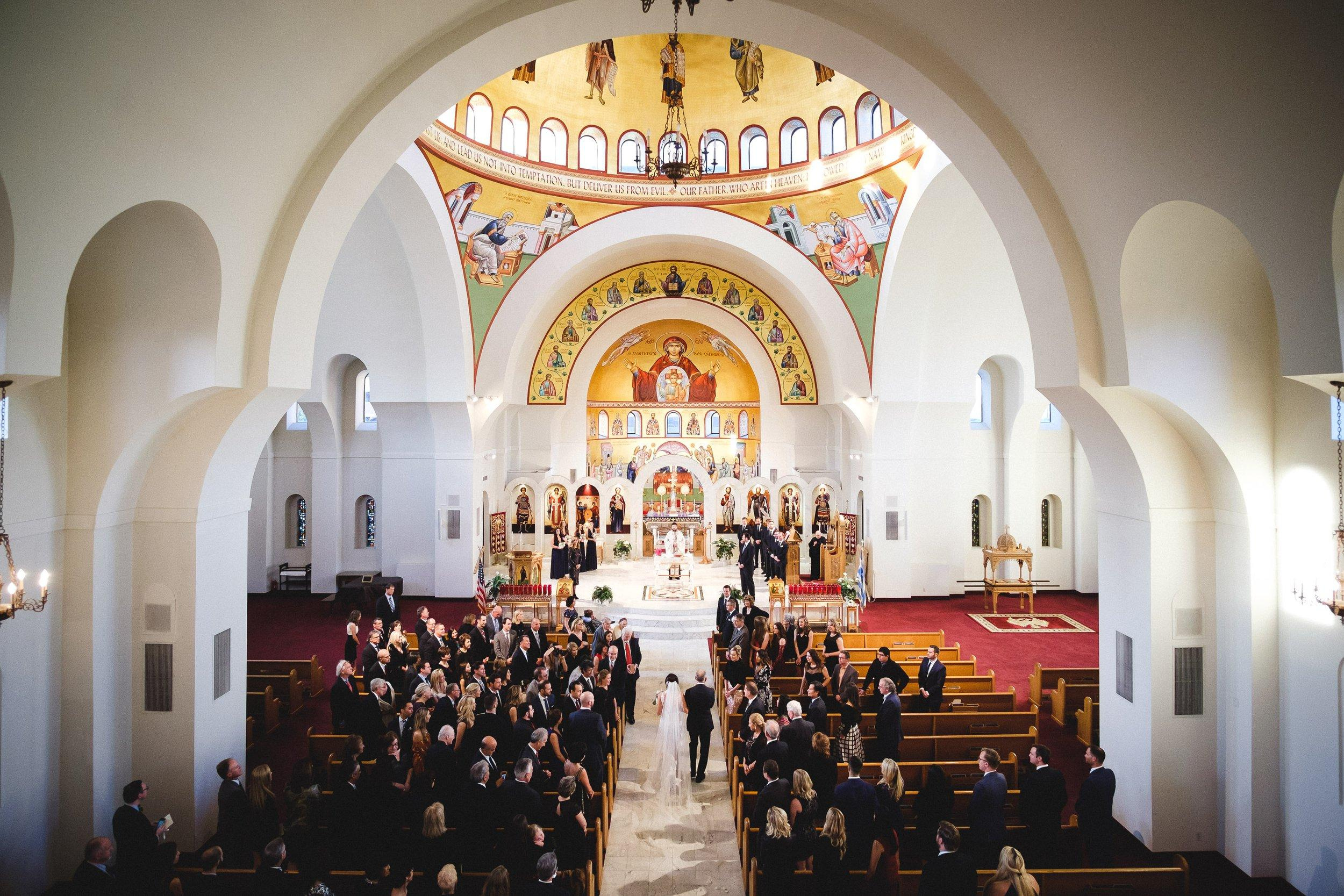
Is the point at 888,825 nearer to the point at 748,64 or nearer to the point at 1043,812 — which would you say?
the point at 1043,812

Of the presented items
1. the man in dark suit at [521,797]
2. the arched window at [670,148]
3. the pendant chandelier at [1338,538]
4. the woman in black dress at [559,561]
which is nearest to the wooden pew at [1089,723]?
the pendant chandelier at [1338,538]

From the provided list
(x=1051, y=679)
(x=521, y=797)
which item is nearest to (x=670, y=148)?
(x=1051, y=679)

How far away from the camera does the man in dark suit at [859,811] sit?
21.2ft

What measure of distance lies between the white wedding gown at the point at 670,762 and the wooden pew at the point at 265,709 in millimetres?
5453

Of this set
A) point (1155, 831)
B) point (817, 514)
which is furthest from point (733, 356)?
A: point (1155, 831)

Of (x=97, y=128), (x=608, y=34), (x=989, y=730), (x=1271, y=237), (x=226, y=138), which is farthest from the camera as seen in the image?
(x=989, y=730)

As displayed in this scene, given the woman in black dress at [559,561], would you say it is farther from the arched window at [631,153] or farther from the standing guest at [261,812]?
the standing guest at [261,812]

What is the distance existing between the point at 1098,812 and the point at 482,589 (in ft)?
36.7

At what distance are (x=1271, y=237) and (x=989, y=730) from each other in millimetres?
Answer: 6325

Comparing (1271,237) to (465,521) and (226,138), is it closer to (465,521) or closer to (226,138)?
(226,138)

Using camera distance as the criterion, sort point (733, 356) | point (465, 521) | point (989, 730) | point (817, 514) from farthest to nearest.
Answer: point (733, 356), point (817, 514), point (465, 521), point (989, 730)

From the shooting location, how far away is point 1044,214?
781 centimetres

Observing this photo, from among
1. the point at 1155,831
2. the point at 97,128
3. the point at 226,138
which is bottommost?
the point at 1155,831

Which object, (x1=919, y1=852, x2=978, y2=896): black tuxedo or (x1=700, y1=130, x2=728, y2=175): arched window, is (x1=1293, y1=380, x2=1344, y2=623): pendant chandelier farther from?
(x1=700, y1=130, x2=728, y2=175): arched window
